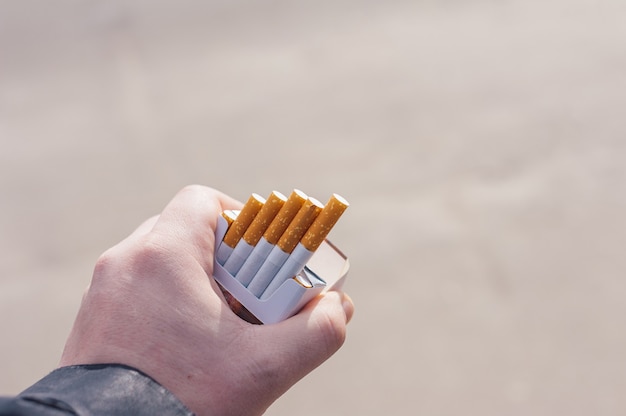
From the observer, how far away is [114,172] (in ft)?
3.72

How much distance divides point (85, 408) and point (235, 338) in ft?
0.47

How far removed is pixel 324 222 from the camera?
57cm

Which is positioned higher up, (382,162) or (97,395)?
(382,162)

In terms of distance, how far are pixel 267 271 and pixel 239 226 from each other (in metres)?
0.05

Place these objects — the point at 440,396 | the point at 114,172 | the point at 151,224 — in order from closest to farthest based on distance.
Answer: the point at 151,224 → the point at 440,396 → the point at 114,172

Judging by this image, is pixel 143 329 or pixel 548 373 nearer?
pixel 143 329

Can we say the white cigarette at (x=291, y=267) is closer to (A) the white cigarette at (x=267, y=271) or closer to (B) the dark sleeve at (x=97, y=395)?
(A) the white cigarette at (x=267, y=271)

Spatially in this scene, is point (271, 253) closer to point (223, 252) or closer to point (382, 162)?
point (223, 252)

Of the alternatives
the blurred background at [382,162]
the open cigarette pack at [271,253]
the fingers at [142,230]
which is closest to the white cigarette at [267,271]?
the open cigarette pack at [271,253]

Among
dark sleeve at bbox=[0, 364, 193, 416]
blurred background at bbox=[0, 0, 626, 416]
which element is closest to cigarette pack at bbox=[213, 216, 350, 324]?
dark sleeve at bbox=[0, 364, 193, 416]

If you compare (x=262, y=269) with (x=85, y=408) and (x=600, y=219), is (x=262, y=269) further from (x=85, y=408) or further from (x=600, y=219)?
(x=600, y=219)

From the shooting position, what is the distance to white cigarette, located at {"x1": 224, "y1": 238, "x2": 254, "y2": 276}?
0.61 metres

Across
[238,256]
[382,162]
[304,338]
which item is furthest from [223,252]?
[382,162]

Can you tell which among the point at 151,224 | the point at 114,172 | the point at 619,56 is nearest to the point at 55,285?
the point at 114,172
